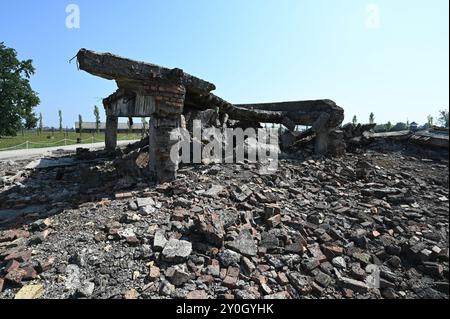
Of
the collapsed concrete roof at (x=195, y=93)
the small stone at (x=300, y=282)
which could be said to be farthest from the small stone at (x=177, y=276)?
the collapsed concrete roof at (x=195, y=93)

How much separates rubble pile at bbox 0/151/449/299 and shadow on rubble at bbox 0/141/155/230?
0.05 m

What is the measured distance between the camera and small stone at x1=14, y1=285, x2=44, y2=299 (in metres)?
2.93

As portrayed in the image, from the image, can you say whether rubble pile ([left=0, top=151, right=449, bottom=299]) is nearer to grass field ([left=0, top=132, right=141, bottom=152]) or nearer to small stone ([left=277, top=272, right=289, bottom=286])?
small stone ([left=277, top=272, right=289, bottom=286])

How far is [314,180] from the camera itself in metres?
6.53

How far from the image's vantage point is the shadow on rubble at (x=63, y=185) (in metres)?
5.31

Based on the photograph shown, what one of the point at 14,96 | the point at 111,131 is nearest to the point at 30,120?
the point at 14,96

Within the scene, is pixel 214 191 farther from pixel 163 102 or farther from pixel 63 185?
pixel 63 185

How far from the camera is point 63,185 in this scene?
721cm

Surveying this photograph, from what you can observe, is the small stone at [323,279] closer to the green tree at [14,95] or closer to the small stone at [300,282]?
the small stone at [300,282]

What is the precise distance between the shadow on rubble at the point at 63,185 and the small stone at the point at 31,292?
1986mm

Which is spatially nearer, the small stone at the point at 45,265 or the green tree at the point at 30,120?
the small stone at the point at 45,265
